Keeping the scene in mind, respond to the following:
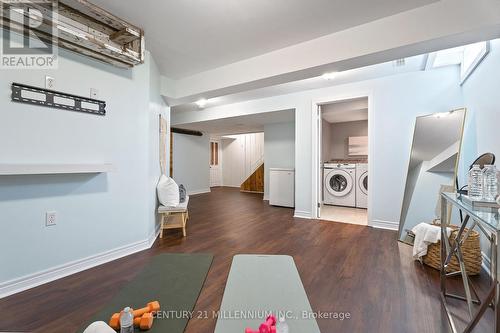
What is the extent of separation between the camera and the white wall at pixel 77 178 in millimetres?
1738

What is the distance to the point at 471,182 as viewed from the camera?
58.7 inches

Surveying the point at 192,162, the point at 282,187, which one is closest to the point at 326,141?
the point at 282,187

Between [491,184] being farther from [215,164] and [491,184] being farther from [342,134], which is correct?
[215,164]

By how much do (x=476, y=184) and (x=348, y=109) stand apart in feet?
11.1

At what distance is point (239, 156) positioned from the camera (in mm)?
9430

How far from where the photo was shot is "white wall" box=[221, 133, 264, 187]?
9.12 meters

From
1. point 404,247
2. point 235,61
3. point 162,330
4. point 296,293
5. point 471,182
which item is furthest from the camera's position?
point 235,61

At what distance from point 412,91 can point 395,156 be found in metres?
1.01

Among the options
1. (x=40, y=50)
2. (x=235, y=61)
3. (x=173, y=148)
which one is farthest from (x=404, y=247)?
(x=173, y=148)

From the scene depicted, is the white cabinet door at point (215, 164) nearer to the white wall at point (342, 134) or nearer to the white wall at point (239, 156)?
the white wall at point (239, 156)

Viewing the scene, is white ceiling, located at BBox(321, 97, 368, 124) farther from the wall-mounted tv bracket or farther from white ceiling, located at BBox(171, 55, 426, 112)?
the wall-mounted tv bracket

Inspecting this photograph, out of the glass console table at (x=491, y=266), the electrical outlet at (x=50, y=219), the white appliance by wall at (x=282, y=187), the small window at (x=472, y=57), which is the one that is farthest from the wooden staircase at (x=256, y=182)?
the electrical outlet at (x=50, y=219)

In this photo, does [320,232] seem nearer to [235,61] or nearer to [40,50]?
[235,61]

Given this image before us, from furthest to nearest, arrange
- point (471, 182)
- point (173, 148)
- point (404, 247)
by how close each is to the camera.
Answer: point (173, 148) < point (404, 247) < point (471, 182)
